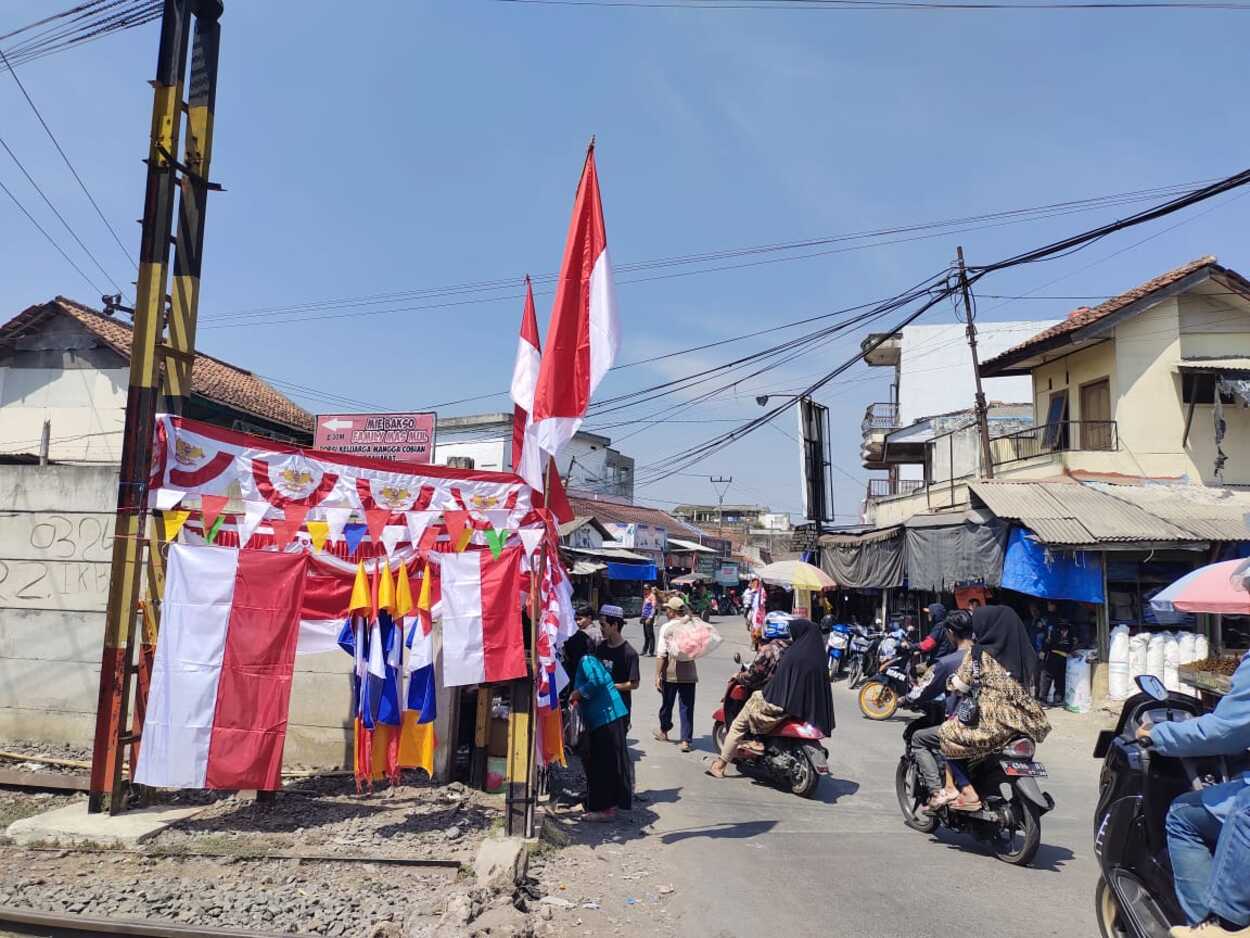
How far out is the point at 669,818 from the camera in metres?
7.28

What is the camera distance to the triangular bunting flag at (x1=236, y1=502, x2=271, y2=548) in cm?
670

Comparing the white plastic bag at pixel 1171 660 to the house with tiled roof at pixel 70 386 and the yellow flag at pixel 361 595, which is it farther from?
the house with tiled roof at pixel 70 386

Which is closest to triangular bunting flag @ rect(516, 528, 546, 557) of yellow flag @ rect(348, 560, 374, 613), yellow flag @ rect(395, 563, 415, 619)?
yellow flag @ rect(395, 563, 415, 619)

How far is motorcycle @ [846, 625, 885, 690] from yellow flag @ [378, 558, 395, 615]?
1223cm

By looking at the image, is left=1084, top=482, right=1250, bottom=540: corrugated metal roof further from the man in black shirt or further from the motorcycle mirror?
the motorcycle mirror

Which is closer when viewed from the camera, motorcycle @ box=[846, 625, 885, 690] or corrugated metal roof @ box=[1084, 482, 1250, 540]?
corrugated metal roof @ box=[1084, 482, 1250, 540]

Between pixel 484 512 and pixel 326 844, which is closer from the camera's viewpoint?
pixel 326 844

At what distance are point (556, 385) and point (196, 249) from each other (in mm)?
3399

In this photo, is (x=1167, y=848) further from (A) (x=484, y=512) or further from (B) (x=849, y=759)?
(B) (x=849, y=759)

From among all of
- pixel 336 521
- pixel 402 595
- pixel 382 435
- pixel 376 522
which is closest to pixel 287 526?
pixel 336 521

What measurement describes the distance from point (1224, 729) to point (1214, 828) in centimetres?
49

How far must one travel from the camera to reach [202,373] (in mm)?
22953

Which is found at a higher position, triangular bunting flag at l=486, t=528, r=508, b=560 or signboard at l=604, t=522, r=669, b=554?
signboard at l=604, t=522, r=669, b=554

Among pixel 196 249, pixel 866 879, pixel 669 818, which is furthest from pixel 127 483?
pixel 866 879
